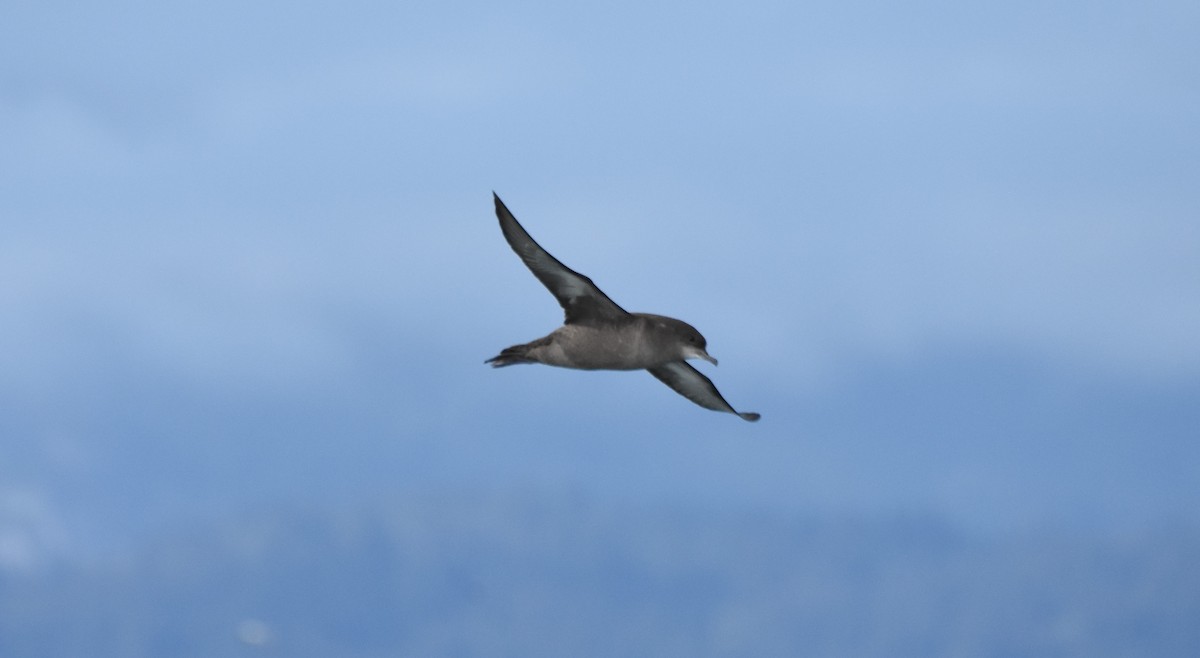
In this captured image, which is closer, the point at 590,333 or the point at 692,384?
the point at 590,333

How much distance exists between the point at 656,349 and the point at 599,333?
638 millimetres

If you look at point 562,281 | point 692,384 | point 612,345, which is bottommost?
point 612,345

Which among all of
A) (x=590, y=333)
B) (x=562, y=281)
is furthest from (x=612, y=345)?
(x=562, y=281)

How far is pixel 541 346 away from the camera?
19219 mm

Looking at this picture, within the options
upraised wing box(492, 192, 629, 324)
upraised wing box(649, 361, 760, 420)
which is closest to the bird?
upraised wing box(492, 192, 629, 324)

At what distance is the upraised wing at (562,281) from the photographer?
1864 cm

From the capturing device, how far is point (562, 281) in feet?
62.1

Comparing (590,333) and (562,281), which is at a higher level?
(562,281)

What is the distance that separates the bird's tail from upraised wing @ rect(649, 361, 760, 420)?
192 cm

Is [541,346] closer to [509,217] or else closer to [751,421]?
[509,217]

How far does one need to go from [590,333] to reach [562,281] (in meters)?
0.62

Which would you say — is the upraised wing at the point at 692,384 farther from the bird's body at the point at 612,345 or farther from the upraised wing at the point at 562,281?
the upraised wing at the point at 562,281

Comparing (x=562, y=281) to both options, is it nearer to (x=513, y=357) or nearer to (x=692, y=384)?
(x=513, y=357)

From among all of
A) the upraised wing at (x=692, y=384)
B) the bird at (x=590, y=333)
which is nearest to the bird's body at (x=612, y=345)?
the bird at (x=590, y=333)
